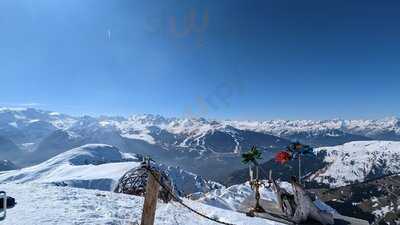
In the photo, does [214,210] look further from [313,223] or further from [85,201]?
[85,201]

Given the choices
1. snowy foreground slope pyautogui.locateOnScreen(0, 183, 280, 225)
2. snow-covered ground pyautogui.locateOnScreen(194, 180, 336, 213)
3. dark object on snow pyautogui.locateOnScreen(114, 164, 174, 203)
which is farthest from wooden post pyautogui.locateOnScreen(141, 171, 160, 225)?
dark object on snow pyautogui.locateOnScreen(114, 164, 174, 203)

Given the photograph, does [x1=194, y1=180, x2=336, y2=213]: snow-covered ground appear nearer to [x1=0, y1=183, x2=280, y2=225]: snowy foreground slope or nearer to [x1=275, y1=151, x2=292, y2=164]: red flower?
[x1=275, y1=151, x2=292, y2=164]: red flower

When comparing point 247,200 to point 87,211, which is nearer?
point 87,211

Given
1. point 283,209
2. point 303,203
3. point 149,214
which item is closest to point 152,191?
point 149,214

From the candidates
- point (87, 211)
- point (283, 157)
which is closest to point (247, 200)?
point (283, 157)

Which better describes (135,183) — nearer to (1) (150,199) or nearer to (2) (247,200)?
(2) (247,200)

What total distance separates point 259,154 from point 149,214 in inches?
661

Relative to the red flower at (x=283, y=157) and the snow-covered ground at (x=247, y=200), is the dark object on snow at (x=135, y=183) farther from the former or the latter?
the red flower at (x=283, y=157)

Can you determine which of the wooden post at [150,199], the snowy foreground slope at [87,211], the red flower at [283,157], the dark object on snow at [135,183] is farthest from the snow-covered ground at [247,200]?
the wooden post at [150,199]

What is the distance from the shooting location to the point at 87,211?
16.4m

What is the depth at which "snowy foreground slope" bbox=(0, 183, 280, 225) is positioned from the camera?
1463cm

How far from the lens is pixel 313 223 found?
19594 mm

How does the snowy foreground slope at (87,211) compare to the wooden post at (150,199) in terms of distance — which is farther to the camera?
the snowy foreground slope at (87,211)

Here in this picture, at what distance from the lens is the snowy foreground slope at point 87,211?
576 inches
